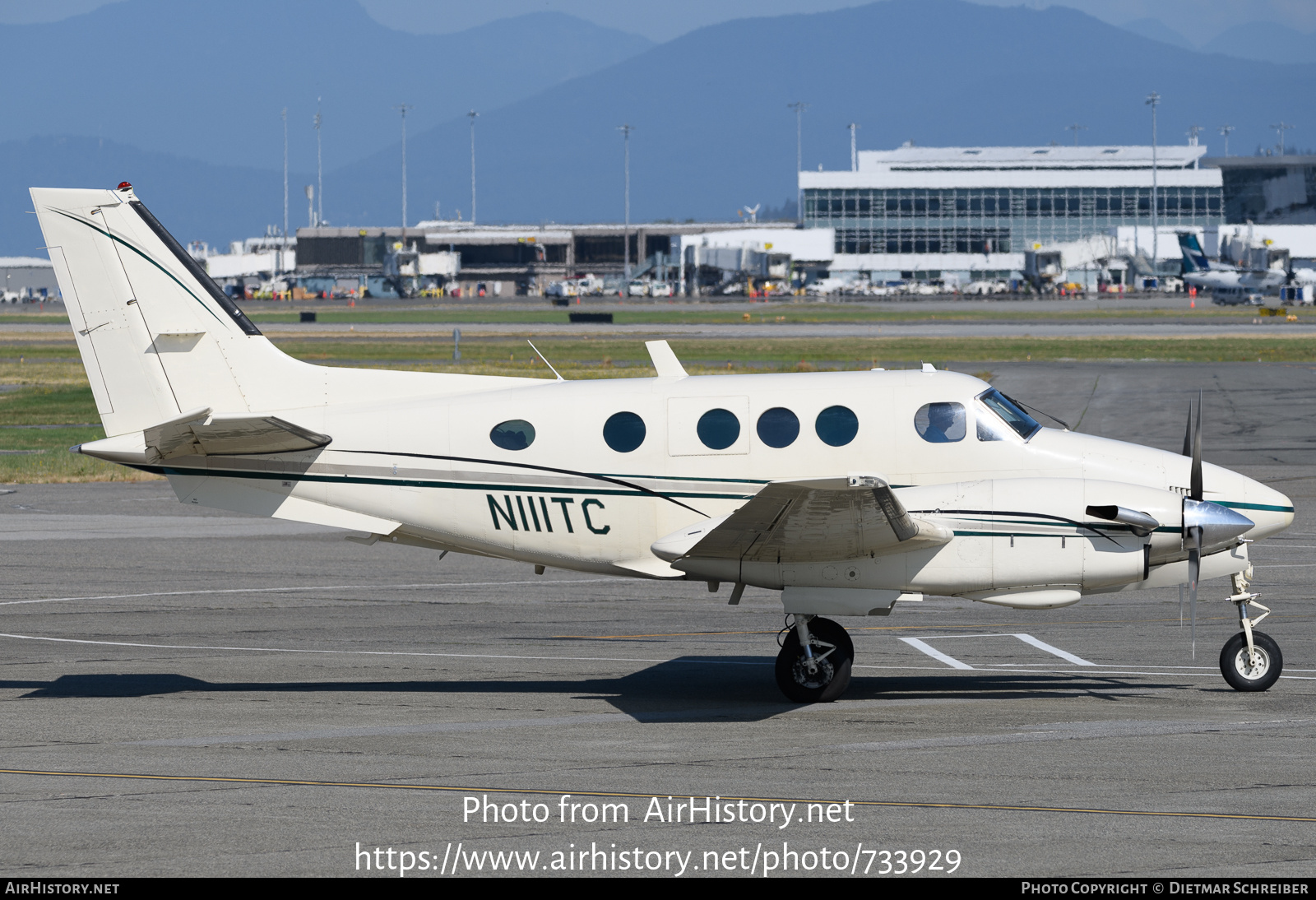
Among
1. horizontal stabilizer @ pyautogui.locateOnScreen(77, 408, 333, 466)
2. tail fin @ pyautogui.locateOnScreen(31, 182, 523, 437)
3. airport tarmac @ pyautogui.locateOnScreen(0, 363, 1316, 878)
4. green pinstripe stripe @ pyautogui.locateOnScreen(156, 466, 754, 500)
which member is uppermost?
tail fin @ pyautogui.locateOnScreen(31, 182, 523, 437)

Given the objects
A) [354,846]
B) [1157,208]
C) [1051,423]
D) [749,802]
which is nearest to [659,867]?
[749,802]

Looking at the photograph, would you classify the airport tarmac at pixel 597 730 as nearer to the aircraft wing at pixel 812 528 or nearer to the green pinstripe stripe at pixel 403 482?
the aircraft wing at pixel 812 528

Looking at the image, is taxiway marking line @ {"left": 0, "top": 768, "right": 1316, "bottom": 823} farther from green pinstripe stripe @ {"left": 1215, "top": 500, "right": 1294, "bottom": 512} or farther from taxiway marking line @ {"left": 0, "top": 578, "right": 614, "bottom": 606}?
taxiway marking line @ {"left": 0, "top": 578, "right": 614, "bottom": 606}

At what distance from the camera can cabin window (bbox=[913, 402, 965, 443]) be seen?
13438 mm

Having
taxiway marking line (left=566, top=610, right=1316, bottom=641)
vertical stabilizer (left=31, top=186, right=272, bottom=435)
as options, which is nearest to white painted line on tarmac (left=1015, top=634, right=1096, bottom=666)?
taxiway marking line (left=566, top=610, right=1316, bottom=641)

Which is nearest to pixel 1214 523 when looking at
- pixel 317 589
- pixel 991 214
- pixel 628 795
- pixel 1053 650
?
pixel 1053 650

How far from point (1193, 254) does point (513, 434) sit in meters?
130

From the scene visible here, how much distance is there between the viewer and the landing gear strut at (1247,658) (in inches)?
528

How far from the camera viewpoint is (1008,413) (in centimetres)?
1359

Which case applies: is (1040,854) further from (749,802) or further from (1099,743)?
(1099,743)

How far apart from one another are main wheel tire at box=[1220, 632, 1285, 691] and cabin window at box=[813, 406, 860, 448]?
4386 millimetres

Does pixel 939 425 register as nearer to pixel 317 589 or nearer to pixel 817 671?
pixel 817 671

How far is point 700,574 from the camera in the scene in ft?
44.4

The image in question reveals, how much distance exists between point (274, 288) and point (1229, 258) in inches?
4324
